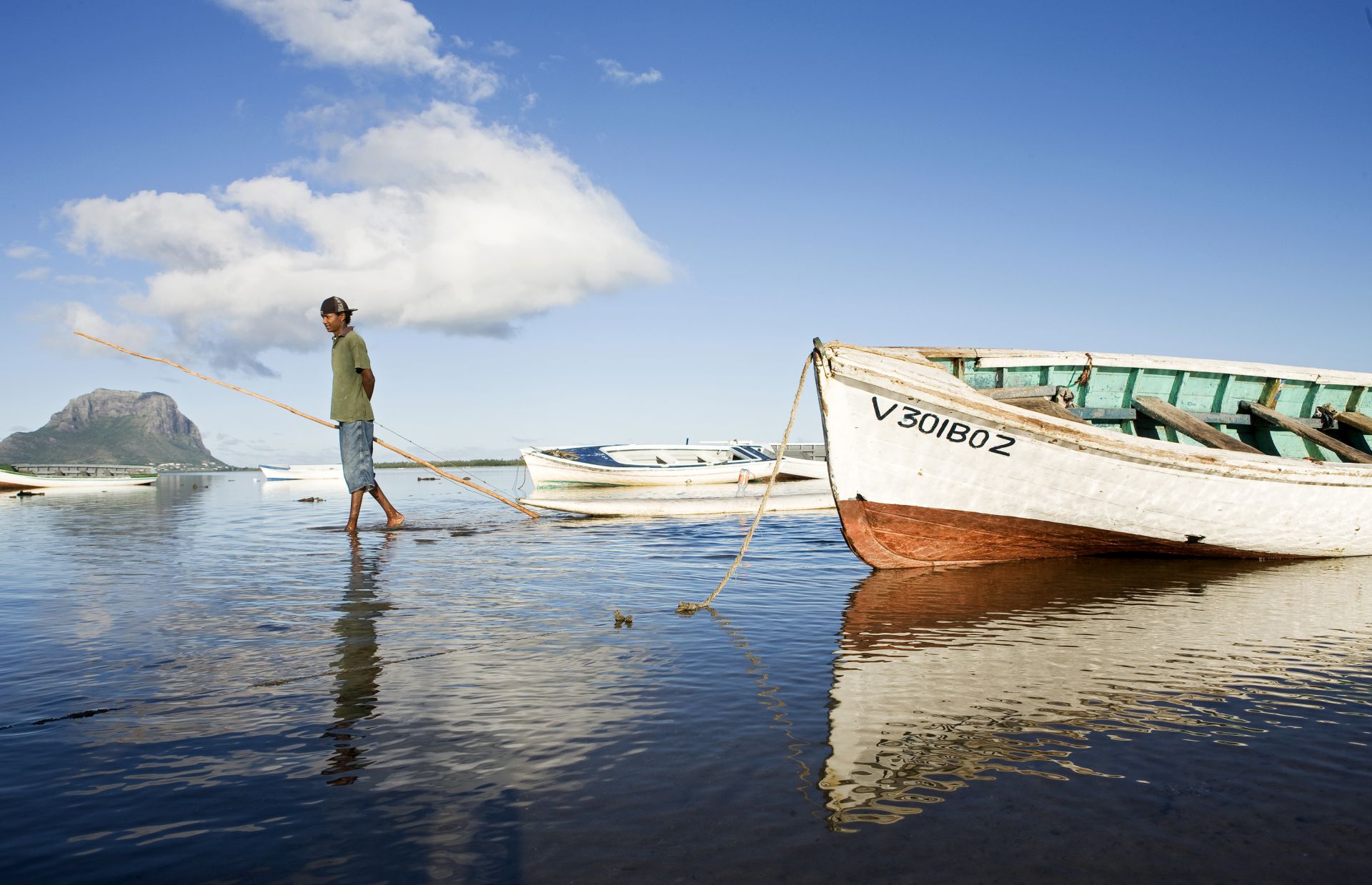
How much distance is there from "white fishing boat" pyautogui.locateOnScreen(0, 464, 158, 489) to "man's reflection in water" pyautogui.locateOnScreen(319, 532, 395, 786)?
1536 inches

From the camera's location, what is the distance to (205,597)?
6.84 meters

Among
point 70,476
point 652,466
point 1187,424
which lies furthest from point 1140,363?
point 70,476

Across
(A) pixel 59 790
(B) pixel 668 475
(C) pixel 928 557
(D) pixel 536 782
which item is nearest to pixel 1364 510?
(C) pixel 928 557

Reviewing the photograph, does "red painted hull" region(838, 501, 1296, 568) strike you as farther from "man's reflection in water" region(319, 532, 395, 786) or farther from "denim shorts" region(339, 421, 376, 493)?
"denim shorts" region(339, 421, 376, 493)

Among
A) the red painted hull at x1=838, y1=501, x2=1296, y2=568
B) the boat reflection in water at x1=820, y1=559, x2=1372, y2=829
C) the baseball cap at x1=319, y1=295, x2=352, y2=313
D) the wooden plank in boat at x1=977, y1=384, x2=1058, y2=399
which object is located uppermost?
the baseball cap at x1=319, y1=295, x2=352, y2=313

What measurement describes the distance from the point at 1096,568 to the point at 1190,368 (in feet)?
17.2

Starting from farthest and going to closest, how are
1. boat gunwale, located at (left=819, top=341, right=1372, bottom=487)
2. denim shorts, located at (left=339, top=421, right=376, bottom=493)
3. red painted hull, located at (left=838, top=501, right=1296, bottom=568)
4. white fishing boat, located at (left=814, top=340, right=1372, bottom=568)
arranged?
1. denim shorts, located at (left=339, top=421, right=376, bottom=493)
2. red painted hull, located at (left=838, top=501, right=1296, bottom=568)
3. white fishing boat, located at (left=814, top=340, right=1372, bottom=568)
4. boat gunwale, located at (left=819, top=341, right=1372, bottom=487)

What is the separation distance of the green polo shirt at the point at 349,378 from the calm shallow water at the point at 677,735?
14.6 feet

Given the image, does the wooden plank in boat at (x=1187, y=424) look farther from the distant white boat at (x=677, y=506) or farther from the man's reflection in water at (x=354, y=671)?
the man's reflection in water at (x=354, y=671)

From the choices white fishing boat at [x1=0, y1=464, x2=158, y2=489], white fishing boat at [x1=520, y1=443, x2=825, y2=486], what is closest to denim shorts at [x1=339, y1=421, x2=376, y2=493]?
white fishing boat at [x1=520, y1=443, x2=825, y2=486]

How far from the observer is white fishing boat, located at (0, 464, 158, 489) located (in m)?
36.2

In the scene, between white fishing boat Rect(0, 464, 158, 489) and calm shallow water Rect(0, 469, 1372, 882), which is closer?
calm shallow water Rect(0, 469, 1372, 882)

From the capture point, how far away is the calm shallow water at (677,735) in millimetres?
2352

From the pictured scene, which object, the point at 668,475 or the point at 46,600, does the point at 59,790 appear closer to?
the point at 46,600
